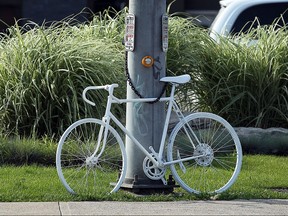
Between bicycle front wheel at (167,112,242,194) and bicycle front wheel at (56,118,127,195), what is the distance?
0.54 metres

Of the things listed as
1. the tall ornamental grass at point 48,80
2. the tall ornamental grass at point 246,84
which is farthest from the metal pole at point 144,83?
the tall ornamental grass at point 246,84

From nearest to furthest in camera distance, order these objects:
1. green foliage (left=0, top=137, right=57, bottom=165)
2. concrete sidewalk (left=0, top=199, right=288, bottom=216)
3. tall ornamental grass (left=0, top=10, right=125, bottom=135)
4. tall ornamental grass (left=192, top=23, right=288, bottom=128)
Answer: concrete sidewalk (left=0, top=199, right=288, bottom=216) → green foliage (left=0, top=137, right=57, bottom=165) → tall ornamental grass (left=0, top=10, right=125, bottom=135) → tall ornamental grass (left=192, top=23, right=288, bottom=128)

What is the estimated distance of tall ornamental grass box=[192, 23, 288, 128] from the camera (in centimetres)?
1168

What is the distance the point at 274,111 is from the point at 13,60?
335 cm

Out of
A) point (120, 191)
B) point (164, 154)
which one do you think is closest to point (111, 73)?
point (164, 154)

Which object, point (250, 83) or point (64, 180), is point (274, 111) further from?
point (64, 180)

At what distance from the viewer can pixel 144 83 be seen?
8.22 metres

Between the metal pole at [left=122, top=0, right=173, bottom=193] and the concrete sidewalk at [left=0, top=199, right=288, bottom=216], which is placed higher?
the metal pole at [left=122, top=0, right=173, bottom=193]

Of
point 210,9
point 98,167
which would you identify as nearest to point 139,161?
point 98,167

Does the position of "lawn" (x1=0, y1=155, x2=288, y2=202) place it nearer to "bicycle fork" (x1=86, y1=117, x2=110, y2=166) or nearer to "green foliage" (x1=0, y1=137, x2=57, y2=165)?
"green foliage" (x1=0, y1=137, x2=57, y2=165)

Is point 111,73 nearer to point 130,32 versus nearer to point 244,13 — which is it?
point 130,32

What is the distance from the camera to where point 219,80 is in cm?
1177

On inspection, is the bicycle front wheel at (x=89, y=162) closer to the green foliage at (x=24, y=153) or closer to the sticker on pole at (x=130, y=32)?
the green foliage at (x=24, y=153)

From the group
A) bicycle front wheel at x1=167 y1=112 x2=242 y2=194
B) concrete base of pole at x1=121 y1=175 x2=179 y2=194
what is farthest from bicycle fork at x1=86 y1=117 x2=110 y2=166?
bicycle front wheel at x1=167 y1=112 x2=242 y2=194
